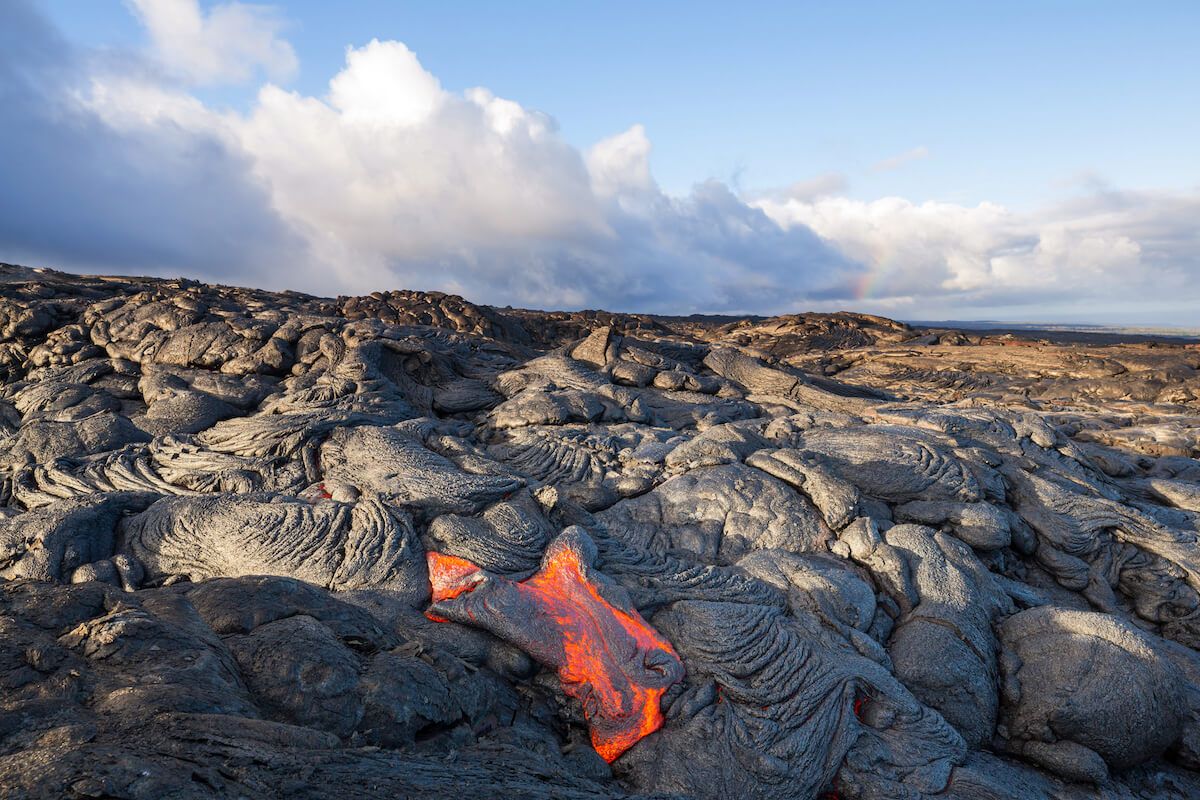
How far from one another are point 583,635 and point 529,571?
0.94m

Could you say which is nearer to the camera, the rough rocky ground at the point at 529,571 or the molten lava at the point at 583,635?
the rough rocky ground at the point at 529,571

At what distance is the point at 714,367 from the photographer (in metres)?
13.6

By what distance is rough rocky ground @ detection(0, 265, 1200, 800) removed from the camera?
135 inches

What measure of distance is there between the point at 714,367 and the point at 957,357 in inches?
517

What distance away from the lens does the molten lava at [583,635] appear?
500cm

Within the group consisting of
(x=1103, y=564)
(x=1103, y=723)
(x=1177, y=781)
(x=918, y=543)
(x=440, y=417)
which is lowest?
(x=1177, y=781)

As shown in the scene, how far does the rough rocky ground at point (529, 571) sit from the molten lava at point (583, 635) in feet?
0.42

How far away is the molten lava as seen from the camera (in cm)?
500

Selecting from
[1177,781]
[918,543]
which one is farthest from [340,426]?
[1177,781]

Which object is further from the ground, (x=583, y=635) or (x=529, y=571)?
(x=529, y=571)

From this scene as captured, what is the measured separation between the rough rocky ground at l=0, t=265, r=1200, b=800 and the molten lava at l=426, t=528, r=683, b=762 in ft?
0.42

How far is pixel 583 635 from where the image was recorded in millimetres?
5348

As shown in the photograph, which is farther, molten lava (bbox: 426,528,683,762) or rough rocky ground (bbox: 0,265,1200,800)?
molten lava (bbox: 426,528,683,762)

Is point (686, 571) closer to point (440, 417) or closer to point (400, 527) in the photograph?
point (400, 527)
